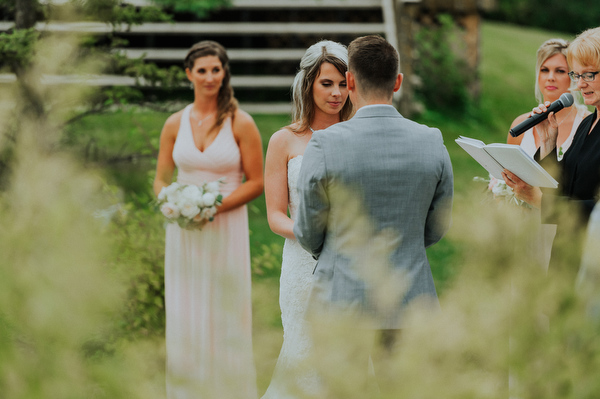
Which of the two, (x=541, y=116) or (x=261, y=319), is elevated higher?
(x=541, y=116)

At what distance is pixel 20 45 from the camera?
17.1 ft

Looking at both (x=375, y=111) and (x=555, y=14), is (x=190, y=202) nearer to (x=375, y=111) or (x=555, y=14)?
(x=375, y=111)

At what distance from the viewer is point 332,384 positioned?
3.12ft

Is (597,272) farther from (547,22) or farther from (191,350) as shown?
(547,22)

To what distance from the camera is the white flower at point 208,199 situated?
405cm

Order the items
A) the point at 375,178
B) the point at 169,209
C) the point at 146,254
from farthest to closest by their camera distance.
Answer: the point at 146,254 → the point at 169,209 → the point at 375,178

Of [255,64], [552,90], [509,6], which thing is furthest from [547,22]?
[552,90]

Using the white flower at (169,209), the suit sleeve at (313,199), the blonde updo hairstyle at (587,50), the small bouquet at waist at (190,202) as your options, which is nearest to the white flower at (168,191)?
the small bouquet at waist at (190,202)

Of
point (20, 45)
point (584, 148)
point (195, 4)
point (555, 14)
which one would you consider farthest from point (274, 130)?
point (555, 14)

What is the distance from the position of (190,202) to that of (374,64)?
179 cm

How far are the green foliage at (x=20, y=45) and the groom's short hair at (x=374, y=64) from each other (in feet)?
11.7

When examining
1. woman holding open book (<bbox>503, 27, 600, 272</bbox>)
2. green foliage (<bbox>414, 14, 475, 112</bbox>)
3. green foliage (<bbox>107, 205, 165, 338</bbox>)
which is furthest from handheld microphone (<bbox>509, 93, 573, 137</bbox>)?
green foliage (<bbox>414, 14, 475, 112</bbox>)

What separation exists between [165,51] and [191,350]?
38.1 feet

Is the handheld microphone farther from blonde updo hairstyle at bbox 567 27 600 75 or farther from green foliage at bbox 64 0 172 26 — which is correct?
green foliage at bbox 64 0 172 26
